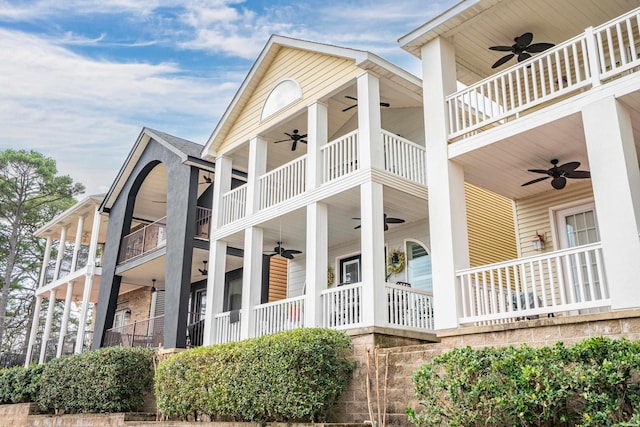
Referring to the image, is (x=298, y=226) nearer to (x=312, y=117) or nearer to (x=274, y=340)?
(x=312, y=117)

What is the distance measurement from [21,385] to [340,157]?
1111cm

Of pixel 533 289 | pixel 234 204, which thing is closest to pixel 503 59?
pixel 533 289

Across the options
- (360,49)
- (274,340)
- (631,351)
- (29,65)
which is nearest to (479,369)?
(631,351)

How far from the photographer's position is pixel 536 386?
20.4 ft

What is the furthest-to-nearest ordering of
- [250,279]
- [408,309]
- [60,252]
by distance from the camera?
[60,252]
[250,279]
[408,309]

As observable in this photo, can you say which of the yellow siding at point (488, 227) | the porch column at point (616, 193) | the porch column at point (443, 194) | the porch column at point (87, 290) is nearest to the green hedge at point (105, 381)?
the porch column at point (87, 290)

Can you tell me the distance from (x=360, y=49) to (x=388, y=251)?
4.99 m

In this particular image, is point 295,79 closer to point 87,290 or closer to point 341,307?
point 341,307

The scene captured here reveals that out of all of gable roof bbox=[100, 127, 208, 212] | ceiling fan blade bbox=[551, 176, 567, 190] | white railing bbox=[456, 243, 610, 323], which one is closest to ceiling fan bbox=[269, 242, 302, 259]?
gable roof bbox=[100, 127, 208, 212]

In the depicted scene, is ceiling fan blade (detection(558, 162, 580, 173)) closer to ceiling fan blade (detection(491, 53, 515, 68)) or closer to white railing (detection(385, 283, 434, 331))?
ceiling fan blade (detection(491, 53, 515, 68))

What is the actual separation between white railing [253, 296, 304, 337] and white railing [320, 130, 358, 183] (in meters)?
2.65

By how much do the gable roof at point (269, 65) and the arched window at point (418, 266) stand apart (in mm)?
3654

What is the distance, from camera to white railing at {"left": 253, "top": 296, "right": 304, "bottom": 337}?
463 inches

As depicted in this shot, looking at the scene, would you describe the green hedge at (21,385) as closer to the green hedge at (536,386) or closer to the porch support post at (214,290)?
the porch support post at (214,290)
